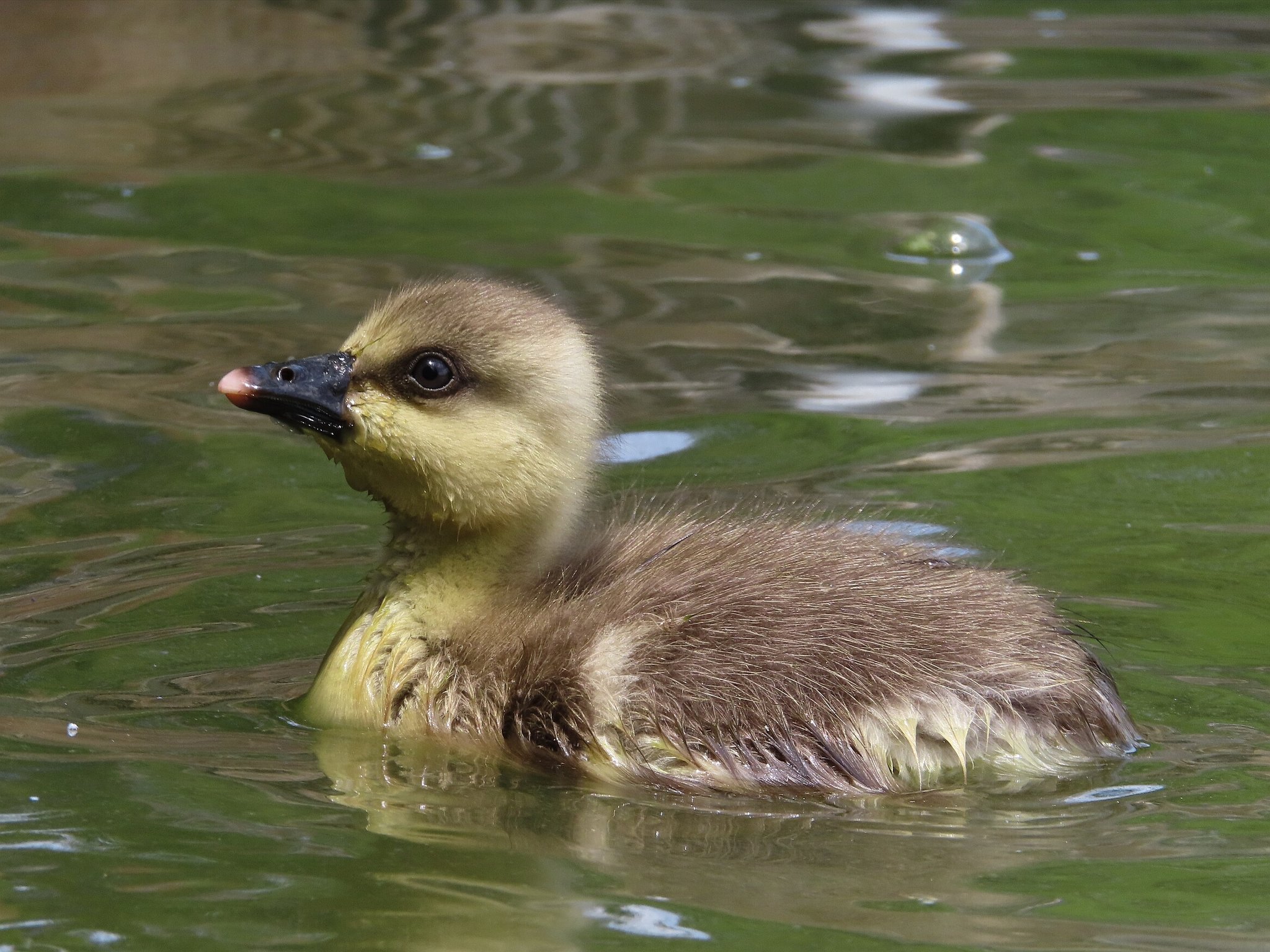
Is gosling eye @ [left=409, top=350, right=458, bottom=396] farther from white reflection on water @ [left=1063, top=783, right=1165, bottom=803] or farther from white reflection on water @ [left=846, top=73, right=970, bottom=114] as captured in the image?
white reflection on water @ [left=846, top=73, right=970, bottom=114]

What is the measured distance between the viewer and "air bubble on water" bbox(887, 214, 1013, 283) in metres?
A: 8.72

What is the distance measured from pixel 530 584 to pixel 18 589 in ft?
4.88

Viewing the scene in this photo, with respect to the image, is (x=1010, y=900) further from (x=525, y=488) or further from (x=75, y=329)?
(x=75, y=329)

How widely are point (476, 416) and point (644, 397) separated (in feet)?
8.11

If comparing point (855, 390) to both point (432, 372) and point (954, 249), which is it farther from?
point (432, 372)

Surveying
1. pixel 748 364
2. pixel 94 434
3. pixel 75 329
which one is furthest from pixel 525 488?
pixel 75 329

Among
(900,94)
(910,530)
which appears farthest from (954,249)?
(910,530)

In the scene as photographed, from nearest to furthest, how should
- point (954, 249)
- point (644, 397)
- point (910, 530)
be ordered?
point (910, 530) → point (644, 397) → point (954, 249)

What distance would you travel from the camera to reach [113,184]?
926 centimetres

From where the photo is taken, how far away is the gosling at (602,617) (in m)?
4.10

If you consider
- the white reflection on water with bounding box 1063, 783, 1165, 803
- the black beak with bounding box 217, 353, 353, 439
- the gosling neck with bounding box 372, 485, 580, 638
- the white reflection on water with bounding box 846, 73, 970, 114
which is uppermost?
→ the black beak with bounding box 217, 353, 353, 439

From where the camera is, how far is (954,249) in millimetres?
8945

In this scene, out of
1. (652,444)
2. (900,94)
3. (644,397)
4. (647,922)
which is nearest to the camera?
(647,922)

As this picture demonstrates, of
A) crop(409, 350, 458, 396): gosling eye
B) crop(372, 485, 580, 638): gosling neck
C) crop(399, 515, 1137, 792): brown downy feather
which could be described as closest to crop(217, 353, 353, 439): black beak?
crop(409, 350, 458, 396): gosling eye
